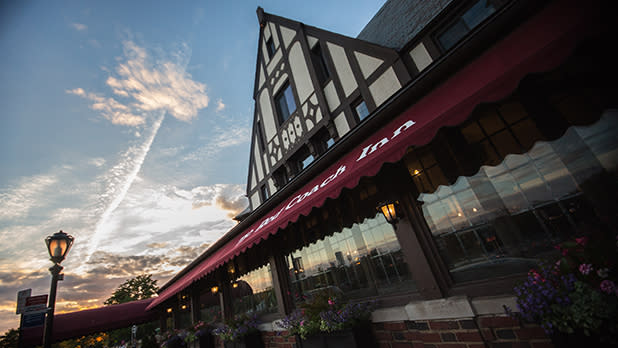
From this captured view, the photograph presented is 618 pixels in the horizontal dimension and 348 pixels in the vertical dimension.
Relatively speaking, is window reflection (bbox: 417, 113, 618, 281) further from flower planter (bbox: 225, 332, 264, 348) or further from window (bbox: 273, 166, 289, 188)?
window (bbox: 273, 166, 289, 188)

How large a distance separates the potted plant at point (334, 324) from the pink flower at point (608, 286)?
290 centimetres

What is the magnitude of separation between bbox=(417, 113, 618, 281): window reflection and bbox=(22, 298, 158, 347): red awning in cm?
2333

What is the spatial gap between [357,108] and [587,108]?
582 cm

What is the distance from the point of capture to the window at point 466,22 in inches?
229

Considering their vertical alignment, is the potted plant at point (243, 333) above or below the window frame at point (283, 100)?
below

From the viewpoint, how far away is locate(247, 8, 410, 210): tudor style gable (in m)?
7.37

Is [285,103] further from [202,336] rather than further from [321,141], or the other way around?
[202,336]

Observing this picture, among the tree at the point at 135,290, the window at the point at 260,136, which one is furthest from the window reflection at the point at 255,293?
the tree at the point at 135,290

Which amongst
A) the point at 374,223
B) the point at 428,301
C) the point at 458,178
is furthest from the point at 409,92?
the point at 428,301

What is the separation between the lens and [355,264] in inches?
190

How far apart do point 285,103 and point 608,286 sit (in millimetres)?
10717

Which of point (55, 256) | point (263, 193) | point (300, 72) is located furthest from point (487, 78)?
point (263, 193)

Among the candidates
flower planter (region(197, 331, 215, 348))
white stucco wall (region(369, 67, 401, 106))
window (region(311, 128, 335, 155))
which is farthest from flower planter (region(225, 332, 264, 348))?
white stucco wall (region(369, 67, 401, 106))

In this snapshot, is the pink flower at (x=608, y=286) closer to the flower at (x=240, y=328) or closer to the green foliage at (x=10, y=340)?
the flower at (x=240, y=328)
